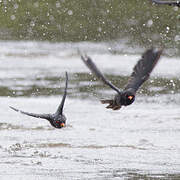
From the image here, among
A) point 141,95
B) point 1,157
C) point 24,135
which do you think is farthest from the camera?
point 141,95

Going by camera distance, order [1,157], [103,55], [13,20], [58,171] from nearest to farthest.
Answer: [58,171] < [1,157] < [103,55] < [13,20]

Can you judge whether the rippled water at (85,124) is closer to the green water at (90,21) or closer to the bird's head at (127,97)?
the bird's head at (127,97)

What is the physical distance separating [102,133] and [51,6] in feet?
33.4

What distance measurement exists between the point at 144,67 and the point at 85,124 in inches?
92.5

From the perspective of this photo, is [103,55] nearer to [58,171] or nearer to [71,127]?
[71,127]

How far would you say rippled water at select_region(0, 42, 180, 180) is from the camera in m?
7.83

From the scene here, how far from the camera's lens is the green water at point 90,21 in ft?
54.8

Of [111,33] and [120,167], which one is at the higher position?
[120,167]

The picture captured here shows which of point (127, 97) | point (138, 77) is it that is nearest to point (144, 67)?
point (138, 77)

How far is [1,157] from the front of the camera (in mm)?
8234


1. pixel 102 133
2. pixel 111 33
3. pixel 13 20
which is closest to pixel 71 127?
pixel 102 133

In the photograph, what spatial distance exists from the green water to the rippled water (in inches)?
70.7

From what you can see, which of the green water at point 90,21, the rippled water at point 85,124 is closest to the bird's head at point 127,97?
the rippled water at point 85,124

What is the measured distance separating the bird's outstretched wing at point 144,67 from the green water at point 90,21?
25.6ft
